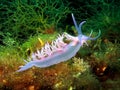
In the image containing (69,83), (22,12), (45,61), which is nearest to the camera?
(45,61)

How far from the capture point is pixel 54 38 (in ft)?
13.9

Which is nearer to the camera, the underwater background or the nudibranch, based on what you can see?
the nudibranch

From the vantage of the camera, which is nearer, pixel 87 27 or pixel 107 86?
pixel 107 86

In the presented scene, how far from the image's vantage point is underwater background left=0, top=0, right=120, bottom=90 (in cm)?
372

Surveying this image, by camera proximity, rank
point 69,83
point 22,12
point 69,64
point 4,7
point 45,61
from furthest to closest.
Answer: point 4,7, point 22,12, point 69,64, point 69,83, point 45,61

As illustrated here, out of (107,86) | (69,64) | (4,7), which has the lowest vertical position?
(107,86)

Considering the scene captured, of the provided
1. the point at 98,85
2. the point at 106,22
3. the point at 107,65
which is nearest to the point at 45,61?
the point at 98,85

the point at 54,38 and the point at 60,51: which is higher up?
the point at 60,51

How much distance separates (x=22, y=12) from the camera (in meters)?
5.30

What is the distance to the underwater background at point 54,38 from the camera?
3.72m

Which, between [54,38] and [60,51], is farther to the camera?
[54,38]

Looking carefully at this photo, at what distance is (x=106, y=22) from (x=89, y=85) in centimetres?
159

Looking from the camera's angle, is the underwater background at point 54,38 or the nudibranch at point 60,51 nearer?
the nudibranch at point 60,51

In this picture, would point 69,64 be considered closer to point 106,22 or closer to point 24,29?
point 106,22
